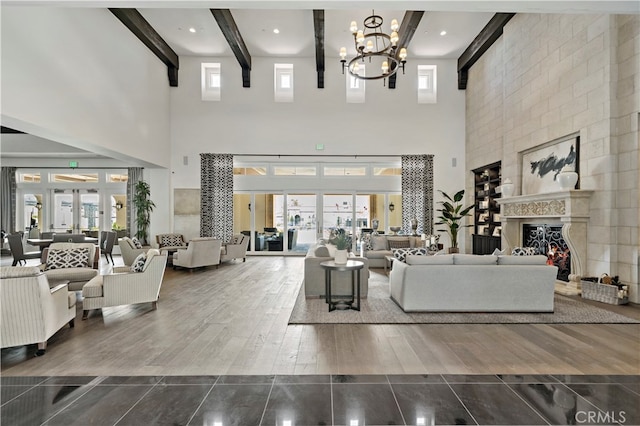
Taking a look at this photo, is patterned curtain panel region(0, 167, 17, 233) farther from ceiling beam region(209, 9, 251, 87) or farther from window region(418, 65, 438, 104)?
window region(418, 65, 438, 104)

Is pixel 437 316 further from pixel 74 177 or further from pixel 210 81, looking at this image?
pixel 74 177

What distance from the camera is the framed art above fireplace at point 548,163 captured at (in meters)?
5.84

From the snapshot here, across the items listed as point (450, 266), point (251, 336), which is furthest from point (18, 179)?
point (450, 266)

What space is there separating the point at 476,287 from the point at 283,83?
8.47 meters

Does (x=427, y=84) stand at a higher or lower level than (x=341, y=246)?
higher

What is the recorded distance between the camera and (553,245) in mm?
6297

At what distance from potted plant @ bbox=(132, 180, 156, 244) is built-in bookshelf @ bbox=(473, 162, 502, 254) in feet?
32.1

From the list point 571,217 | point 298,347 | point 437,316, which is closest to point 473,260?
point 437,316

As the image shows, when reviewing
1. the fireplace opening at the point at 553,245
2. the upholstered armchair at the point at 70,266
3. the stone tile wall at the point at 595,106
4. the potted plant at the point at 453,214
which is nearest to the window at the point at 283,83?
the potted plant at the point at 453,214

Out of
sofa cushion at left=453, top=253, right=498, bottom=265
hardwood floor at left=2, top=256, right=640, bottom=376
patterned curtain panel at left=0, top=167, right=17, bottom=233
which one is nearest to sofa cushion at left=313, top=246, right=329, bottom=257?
hardwood floor at left=2, top=256, right=640, bottom=376

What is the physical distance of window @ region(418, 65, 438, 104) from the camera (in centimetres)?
1015

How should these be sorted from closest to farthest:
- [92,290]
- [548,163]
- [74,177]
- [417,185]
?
[92,290], [548,163], [417,185], [74,177]

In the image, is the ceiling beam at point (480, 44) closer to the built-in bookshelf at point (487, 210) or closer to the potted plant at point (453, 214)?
the built-in bookshelf at point (487, 210)

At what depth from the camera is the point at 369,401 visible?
7.61 feet
